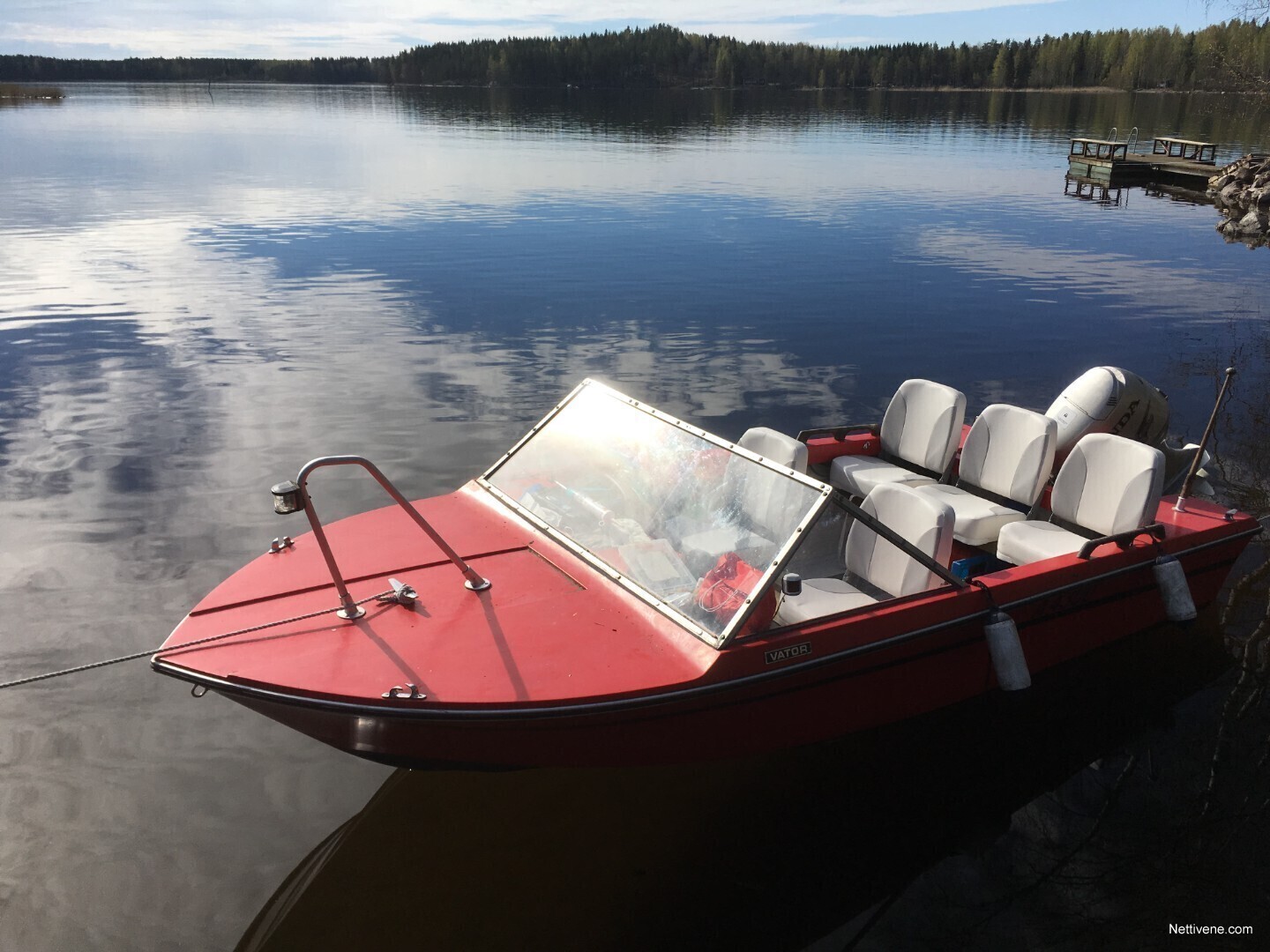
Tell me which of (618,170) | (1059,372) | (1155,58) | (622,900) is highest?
(1155,58)

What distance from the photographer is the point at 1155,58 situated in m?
103

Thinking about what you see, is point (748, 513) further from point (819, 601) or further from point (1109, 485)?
point (1109, 485)

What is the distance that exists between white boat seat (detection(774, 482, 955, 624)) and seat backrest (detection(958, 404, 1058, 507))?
1745mm

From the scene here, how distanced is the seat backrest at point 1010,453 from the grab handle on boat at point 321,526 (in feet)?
14.1

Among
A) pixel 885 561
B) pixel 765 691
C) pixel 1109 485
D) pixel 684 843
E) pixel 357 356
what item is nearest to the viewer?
pixel 765 691

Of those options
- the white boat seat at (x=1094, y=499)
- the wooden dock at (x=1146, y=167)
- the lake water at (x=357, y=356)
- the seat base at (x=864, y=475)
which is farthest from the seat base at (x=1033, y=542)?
the wooden dock at (x=1146, y=167)

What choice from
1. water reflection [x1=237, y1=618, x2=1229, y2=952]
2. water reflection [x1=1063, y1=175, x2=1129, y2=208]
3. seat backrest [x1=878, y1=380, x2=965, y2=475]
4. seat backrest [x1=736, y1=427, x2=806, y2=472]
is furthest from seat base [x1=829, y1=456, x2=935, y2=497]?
water reflection [x1=1063, y1=175, x2=1129, y2=208]

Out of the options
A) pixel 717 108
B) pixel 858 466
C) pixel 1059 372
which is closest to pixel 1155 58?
pixel 717 108

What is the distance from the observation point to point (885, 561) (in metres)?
5.55

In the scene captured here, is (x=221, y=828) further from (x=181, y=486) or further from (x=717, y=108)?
(x=717, y=108)

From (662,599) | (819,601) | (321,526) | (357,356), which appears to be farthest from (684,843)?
(357,356)

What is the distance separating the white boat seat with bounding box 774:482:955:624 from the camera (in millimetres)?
5332

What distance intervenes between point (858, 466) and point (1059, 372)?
24.0 ft

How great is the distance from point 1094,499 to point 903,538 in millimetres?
2122
